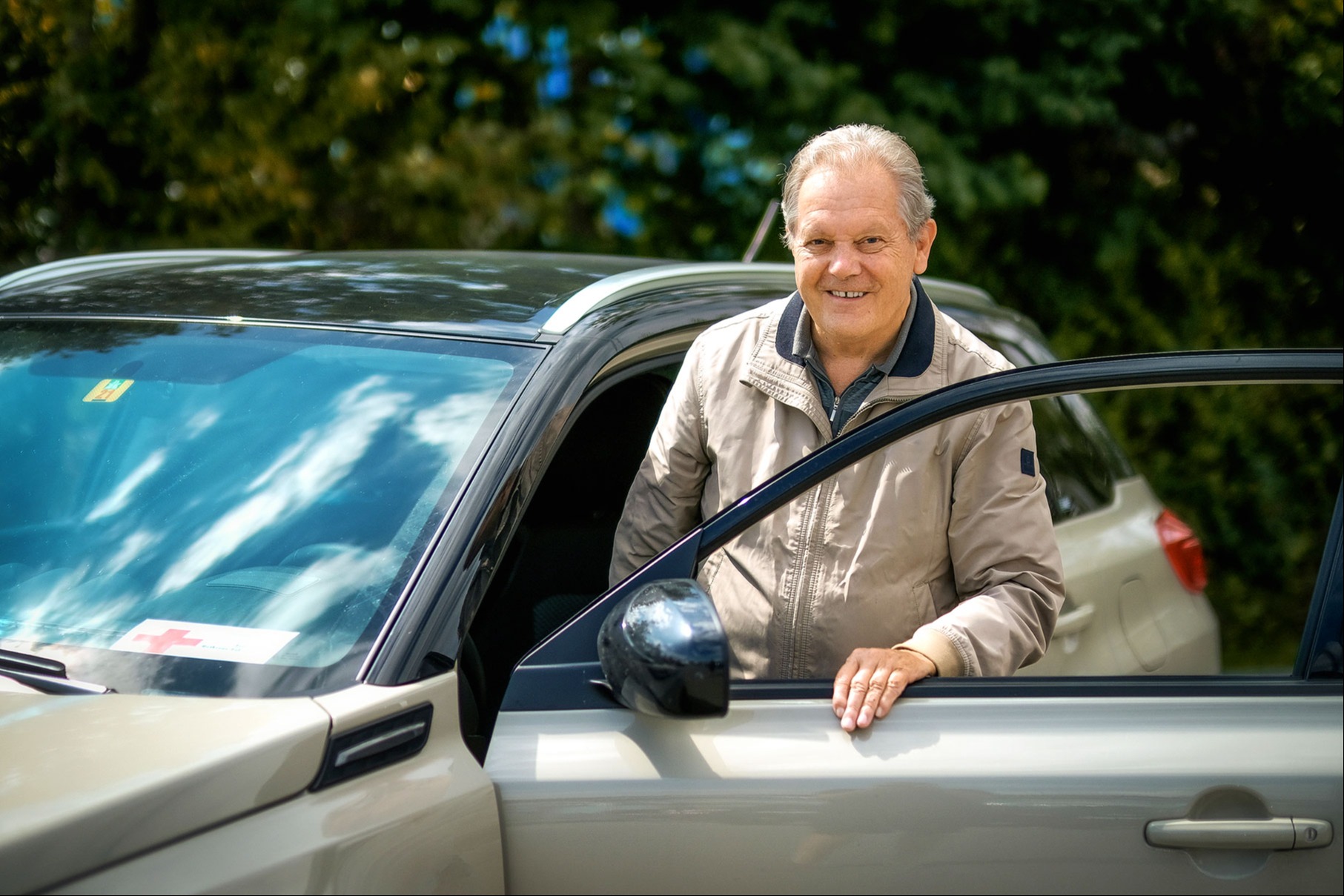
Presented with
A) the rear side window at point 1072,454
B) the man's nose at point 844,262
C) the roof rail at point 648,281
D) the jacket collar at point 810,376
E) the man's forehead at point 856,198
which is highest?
the man's forehead at point 856,198

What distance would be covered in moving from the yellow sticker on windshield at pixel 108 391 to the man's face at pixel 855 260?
1263 mm

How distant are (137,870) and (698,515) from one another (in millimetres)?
1259

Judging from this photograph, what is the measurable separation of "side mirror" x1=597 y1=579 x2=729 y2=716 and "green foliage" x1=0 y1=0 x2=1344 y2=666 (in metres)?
4.03

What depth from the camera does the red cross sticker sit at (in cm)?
195

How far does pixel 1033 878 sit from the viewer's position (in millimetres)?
1802

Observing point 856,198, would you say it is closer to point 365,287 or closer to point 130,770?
point 365,287

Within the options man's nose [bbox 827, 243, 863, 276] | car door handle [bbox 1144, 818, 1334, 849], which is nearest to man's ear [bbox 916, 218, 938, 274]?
man's nose [bbox 827, 243, 863, 276]

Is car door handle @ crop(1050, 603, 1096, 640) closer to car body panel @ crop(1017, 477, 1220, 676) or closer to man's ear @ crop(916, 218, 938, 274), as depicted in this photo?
car body panel @ crop(1017, 477, 1220, 676)

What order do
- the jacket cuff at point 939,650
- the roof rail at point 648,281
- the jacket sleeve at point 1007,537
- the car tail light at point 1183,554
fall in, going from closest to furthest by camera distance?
the jacket cuff at point 939,650 → the jacket sleeve at point 1007,537 → the roof rail at point 648,281 → the car tail light at point 1183,554

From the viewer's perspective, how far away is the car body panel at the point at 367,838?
159 cm

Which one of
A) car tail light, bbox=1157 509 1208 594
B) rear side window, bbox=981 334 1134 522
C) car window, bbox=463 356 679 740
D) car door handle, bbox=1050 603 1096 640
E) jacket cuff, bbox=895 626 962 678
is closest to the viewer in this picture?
jacket cuff, bbox=895 626 962 678

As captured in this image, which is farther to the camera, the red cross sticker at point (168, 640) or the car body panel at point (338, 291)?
the car body panel at point (338, 291)

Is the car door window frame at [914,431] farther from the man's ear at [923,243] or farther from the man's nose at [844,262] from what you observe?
the man's ear at [923,243]

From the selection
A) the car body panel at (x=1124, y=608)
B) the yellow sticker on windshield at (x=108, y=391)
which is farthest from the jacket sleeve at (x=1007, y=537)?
the yellow sticker on windshield at (x=108, y=391)
